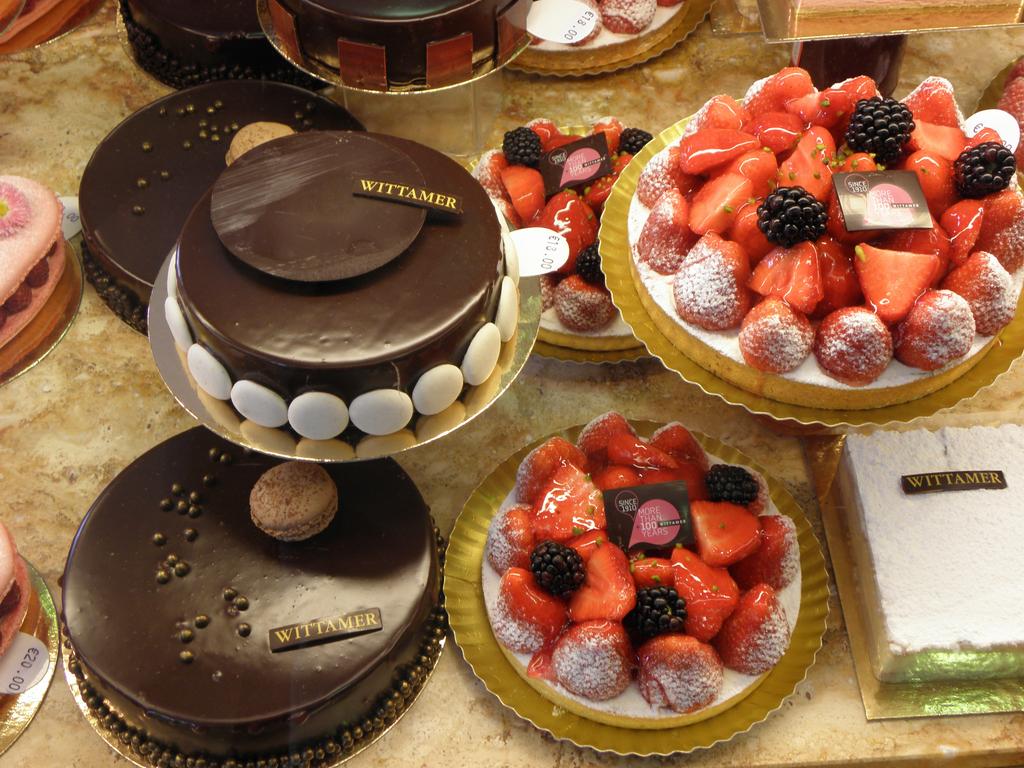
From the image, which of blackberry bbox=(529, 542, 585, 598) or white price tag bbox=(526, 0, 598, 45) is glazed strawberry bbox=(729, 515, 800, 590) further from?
white price tag bbox=(526, 0, 598, 45)

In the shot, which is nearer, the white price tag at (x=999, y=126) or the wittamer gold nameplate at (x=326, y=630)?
the wittamer gold nameplate at (x=326, y=630)

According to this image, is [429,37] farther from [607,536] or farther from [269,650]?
[269,650]

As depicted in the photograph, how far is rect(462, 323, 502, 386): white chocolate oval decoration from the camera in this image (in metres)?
1.96

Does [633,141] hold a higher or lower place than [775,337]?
lower

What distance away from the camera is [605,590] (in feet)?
6.78

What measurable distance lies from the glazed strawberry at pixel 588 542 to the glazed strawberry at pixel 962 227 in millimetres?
850

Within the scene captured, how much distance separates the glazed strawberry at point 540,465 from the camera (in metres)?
2.31

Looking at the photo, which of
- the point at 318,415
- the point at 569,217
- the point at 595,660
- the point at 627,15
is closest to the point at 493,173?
the point at 569,217

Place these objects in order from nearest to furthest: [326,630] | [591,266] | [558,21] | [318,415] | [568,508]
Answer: [318,415]
[326,630]
[568,508]
[591,266]
[558,21]

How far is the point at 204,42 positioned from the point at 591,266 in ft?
4.44

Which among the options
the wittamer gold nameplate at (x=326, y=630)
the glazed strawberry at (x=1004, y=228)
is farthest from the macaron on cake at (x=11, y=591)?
the glazed strawberry at (x=1004, y=228)

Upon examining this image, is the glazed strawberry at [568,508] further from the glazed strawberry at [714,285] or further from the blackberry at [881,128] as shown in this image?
the blackberry at [881,128]

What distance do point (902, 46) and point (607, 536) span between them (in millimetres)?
1658

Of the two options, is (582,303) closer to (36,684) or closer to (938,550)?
(938,550)
